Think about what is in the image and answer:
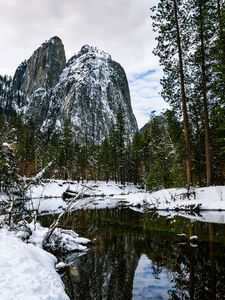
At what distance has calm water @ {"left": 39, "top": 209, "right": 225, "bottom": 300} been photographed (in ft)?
20.8

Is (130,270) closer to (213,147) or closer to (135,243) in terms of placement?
Result: (135,243)

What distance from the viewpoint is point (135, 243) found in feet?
35.9

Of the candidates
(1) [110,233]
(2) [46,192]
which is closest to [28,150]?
(2) [46,192]

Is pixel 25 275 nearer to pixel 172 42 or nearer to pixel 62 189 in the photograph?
pixel 172 42

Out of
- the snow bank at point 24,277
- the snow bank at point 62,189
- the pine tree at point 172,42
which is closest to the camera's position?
the snow bank at point 24,277

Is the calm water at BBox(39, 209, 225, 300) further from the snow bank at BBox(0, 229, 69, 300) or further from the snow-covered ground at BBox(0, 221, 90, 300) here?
the snow bank at BBox(0, 229, 69, 300)

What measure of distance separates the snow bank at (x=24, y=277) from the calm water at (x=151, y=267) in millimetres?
832

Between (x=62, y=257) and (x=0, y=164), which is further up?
(x=0, y=164)

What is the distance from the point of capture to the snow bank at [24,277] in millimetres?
4926

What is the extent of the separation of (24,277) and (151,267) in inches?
143

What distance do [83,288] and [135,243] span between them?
445 cm

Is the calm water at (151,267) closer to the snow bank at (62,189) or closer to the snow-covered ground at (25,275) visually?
the snow-covered ground at (25,275)

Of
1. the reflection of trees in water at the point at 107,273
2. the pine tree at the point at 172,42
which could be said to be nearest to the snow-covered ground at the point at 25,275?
the reflection of trees in water at the point at 107,273

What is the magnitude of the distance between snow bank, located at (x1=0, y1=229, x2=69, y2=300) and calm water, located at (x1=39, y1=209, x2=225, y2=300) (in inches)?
32.8
